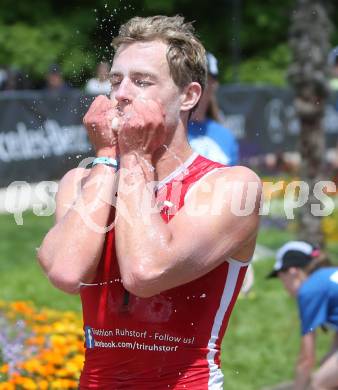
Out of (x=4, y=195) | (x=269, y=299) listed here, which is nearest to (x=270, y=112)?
(x=4, y=195)

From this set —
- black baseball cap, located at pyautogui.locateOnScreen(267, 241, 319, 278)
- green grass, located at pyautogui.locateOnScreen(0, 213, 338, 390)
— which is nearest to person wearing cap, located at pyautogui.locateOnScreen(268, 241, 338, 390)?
black baseball cap, located at pyautogui.locateOnScreen(267, 241, 319, 278)

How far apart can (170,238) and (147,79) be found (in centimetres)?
48

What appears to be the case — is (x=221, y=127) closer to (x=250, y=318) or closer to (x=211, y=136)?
(x=211, y=136)

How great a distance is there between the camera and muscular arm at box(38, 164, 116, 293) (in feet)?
8.43

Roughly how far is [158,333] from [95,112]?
0.68m

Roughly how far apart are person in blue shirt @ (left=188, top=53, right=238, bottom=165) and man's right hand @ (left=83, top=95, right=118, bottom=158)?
2.33 metres

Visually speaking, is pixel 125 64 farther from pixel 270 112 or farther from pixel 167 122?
pixel 270 112

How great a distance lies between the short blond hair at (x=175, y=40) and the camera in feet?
8.73

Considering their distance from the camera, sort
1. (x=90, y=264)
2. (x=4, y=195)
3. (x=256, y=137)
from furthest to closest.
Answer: (x=256, y=137)
(x=4, y=195)
(x=90, y=264)

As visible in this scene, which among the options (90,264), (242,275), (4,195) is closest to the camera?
(90,264)

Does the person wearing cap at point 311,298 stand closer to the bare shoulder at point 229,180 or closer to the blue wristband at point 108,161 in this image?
the bare shoulder at point 229,180

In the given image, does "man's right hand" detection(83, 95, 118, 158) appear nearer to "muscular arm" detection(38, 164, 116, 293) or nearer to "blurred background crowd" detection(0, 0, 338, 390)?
"muscular arm" detection(38, 164, 116, 293)

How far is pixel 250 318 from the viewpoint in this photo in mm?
7258

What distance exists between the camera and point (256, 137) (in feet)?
54.3
